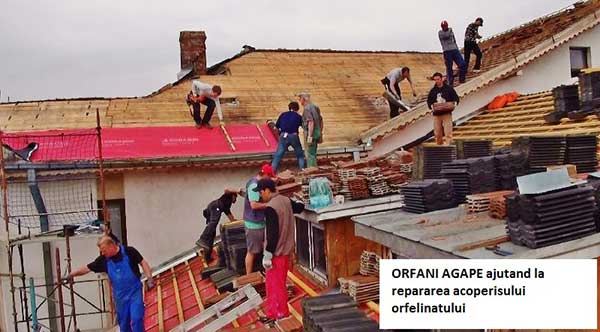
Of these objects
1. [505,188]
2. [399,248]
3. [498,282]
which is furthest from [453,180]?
[498,282]

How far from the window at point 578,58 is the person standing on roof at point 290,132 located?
7.59m

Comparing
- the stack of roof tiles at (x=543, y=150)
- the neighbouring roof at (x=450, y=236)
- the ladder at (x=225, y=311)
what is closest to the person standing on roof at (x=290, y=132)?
the ladder at (x=225, y=311)

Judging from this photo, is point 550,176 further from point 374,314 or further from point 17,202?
point 17,202

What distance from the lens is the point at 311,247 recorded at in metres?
8.76

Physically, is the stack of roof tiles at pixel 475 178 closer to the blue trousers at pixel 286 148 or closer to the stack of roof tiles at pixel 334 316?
the stack of roof tiles at pixel 334 316

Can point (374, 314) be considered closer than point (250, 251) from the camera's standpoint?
Yes

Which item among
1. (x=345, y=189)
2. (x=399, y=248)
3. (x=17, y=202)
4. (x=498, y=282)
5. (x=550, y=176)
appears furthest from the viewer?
(x=17, y=202)

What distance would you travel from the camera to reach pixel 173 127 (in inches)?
551

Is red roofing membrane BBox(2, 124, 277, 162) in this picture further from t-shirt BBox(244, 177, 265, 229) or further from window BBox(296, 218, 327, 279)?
t-shirt BBox(244, 177, 265, 229)

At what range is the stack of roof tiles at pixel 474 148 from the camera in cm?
830

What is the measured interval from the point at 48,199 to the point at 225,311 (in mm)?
5873

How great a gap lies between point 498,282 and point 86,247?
35.0ft

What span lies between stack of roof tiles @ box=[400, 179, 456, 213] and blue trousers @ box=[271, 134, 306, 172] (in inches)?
242

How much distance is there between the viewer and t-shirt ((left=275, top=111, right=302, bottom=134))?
12.4 m
